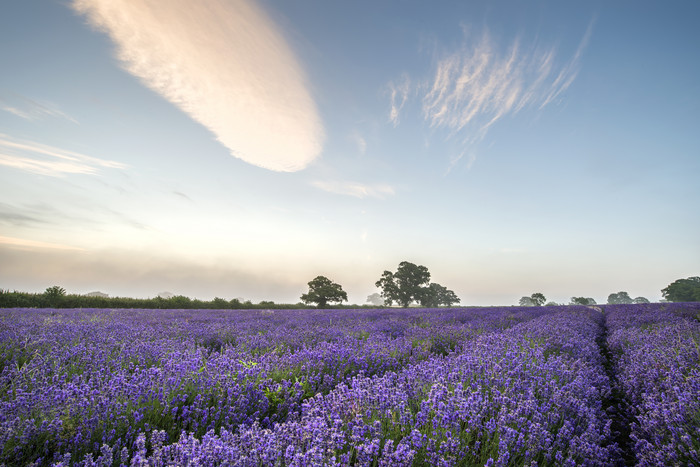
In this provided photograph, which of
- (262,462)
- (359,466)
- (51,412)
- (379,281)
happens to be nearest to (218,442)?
(262,462)

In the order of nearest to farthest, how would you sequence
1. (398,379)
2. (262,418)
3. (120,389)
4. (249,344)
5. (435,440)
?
1. (435,440)
2. (120,389)
3. (262,418)
4. (398,379)
5. (249,344)

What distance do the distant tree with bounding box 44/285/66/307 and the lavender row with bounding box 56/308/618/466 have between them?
18.1 metres

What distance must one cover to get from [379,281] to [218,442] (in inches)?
1544

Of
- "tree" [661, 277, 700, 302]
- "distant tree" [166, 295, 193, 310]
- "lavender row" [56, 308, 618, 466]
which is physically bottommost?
"lavender row" [56, 308, 618, 466]

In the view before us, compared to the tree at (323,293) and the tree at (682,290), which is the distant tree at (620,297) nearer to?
the tree at (682,290)

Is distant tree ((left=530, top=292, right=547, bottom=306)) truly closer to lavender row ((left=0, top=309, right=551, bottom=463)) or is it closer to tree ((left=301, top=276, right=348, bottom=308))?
tree ((left=301, top=276, right=348, bottom=308))

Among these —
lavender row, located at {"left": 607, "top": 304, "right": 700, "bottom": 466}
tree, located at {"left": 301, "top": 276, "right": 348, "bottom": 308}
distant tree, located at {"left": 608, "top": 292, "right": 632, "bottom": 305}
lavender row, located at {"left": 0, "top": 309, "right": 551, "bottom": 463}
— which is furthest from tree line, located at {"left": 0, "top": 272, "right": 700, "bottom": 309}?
distant tree, located at {"left": 608, "top": 292, "right": 632, "bottom": 305}

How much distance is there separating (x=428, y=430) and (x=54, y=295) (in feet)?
65.2

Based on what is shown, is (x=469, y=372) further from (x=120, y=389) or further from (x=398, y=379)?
(x=120, y=389)

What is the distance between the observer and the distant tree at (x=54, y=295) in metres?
15.5

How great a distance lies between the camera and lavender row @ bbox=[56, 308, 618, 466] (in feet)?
5.49

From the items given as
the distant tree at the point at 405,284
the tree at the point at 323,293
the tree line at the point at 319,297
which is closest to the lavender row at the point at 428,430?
the tree line at the point at 319,297

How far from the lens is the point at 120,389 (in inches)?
99.2

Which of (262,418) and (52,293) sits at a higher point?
(52,293)
